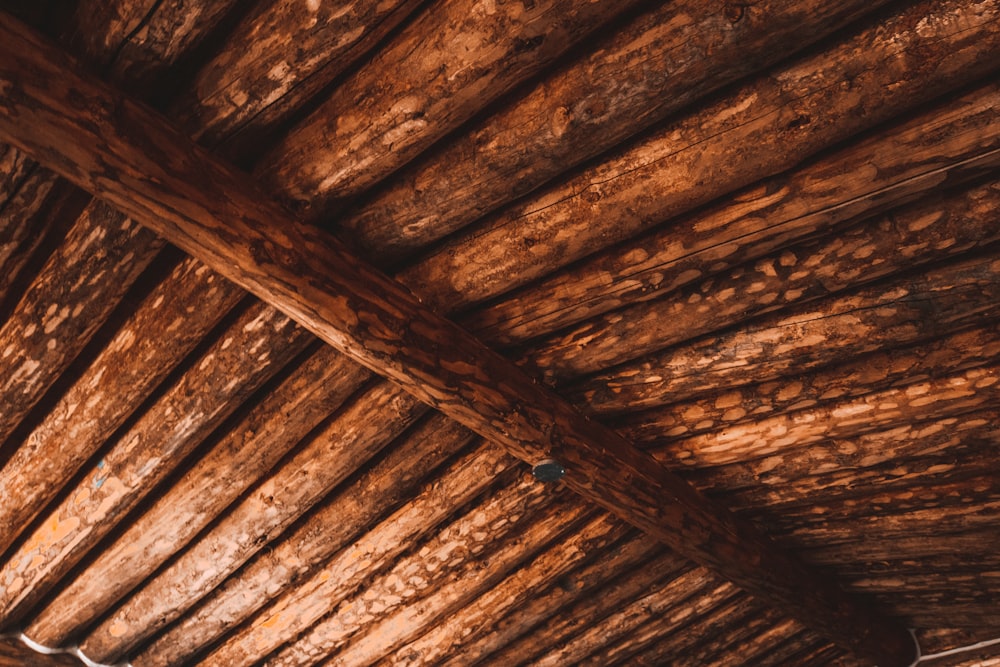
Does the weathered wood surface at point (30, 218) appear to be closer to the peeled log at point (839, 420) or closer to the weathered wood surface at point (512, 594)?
the weathered wood surface at point (512, 594)

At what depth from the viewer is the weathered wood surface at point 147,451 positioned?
2.03 meters

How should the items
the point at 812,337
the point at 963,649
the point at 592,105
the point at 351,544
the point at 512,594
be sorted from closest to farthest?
1. the point at 592,105
2. the point at 812,337
3. the point at 351,544
4. the point at 512,594
5. the point at 963,649

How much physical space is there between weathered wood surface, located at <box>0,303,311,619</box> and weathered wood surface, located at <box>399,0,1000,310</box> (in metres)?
0.60

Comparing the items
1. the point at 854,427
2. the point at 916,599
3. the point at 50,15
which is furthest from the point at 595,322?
the point at 916,599

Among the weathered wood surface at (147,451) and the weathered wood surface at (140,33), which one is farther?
the weathered wood surface at (147,451)

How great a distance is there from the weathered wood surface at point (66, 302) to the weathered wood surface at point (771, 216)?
1.19m

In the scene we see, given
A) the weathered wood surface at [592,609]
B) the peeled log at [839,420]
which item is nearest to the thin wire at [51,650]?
the weathered wood surface at [592,609]

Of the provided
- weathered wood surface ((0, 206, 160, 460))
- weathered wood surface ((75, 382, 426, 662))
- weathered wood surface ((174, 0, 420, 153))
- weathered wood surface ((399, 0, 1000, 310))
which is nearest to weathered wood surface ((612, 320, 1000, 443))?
weathered wood surface ((399, 0, 1000, 310))

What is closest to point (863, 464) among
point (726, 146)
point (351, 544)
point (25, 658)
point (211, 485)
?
point (726, 146)

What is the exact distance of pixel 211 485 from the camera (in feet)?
7.58

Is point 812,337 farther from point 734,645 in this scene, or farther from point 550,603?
point 734,645

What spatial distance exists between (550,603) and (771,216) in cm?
200

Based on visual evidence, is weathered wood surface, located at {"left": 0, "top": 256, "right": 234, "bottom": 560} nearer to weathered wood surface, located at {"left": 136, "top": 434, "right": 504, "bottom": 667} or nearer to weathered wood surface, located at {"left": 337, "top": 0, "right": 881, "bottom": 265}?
weathered wood surface, located at {"left": 337, "top": 0, "right": 881, "bottom": 265}

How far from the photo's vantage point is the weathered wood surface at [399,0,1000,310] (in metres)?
1.34
